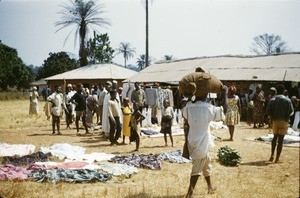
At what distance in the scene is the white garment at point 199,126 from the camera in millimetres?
4512

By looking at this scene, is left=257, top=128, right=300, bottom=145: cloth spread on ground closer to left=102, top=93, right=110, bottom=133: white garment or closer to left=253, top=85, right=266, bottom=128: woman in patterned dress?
left=253, top=85, right=266, bottom=128: woman in patterned dress

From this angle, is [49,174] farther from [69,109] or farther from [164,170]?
[69,109]

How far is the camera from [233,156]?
7.15 m

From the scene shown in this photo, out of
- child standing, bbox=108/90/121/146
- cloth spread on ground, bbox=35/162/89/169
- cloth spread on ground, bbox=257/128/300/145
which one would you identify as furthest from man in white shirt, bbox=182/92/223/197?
cloth spread on ground, bbox=257/128/300/145

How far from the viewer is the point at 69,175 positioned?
582 cm

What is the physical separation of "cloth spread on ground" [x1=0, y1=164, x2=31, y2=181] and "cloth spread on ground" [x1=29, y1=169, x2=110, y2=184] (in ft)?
0.46

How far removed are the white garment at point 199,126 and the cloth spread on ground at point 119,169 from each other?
2.08m

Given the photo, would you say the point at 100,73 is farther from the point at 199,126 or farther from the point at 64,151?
the point at 199,126

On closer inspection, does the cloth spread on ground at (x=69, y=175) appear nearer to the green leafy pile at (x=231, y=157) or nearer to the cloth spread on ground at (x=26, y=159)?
the cloth spread on ground at (x=26, y=159)

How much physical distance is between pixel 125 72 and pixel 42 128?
643 inches

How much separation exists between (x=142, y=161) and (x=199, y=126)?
2945 millimetres

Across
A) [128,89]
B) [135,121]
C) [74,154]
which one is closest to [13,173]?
[74,154]

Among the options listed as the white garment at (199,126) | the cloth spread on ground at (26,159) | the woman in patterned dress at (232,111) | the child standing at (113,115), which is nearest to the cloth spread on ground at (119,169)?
the cloth spread on ground at (26,159)

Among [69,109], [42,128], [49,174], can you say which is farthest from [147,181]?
[42,128]
